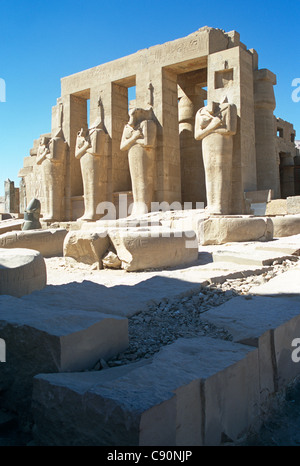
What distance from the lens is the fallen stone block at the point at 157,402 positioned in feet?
4.00

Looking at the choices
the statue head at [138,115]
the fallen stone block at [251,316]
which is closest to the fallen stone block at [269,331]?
the fallen stone block at [251,316]

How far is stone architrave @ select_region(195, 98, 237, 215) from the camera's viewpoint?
7.68 meters

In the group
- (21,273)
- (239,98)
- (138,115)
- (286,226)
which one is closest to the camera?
(21,273)

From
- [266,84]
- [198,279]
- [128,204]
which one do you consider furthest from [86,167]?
[198,279]

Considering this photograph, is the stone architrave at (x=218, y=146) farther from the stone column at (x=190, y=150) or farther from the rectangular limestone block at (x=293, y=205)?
the stone column at (x=190, y=150)

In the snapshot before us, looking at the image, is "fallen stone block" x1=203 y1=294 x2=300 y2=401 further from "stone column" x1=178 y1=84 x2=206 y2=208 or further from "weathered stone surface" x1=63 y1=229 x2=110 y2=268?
"stone column" x1=178 y1=84 x2=206 y2=208

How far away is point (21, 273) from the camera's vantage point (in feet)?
9.36

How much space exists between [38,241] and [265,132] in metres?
6.41

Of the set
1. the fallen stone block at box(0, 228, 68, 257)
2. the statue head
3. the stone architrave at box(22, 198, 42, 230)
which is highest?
the statue head

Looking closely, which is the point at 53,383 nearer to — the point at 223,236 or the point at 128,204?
the point at 223,236

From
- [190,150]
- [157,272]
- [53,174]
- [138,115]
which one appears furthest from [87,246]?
[53,174]

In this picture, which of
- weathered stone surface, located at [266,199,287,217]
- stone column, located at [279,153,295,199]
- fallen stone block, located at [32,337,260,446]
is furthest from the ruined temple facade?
fallen stone block, located at [32,337,260,446]

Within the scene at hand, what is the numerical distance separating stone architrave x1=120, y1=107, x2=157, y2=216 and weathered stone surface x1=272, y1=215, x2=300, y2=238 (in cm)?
385

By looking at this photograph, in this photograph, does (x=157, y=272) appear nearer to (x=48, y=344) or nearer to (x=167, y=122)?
(x=48, y=344)
